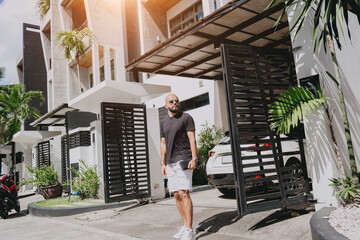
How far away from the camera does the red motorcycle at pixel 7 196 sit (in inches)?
333

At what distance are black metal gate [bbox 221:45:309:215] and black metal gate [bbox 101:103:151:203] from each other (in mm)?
4007

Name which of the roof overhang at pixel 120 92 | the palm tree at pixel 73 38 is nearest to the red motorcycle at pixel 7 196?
the roof overhang at pixel 120 92

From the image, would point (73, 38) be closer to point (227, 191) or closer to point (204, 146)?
point (204, 146)

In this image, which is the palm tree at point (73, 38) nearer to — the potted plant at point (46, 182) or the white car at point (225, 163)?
the potted plant at point (46, 182)

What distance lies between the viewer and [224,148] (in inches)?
253

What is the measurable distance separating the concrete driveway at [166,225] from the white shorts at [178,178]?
2.56ft

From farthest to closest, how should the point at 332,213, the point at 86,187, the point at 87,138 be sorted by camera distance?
the point at 87,138 < the point at 86,187 < the point at 332,213

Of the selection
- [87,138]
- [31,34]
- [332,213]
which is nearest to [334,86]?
[332,213]

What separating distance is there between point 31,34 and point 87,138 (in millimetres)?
21304

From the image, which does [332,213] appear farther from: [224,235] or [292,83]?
[292,83]

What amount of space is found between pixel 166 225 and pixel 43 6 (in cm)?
Answer: 2217

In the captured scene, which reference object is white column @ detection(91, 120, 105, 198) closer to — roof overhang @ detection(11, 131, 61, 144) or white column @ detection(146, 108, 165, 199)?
white column @ detection(146, 108, 165, 199)

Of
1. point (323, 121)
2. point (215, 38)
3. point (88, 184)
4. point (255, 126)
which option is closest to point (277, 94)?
point (255, 126)

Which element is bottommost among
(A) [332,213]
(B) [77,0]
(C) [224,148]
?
(A) [332,213]
